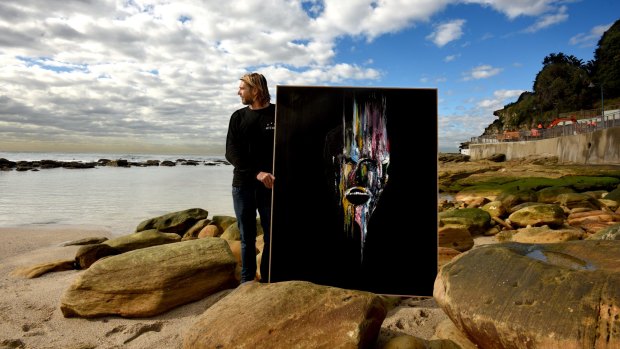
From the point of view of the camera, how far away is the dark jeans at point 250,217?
3.93 metres

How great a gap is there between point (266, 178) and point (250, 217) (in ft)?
1.46

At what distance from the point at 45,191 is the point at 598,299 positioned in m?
19.6

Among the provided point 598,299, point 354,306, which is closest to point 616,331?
point 598,299

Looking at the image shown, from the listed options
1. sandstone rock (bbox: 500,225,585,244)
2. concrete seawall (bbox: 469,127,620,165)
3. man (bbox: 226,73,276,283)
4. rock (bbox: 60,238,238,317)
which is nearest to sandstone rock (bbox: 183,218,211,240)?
rock (bbox: 60,238,238,317)

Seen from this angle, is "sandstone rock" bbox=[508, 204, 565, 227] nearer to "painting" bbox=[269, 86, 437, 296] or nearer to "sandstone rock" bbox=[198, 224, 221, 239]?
"painting" bbox=[269, 86, 437, 296]

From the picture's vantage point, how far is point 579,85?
61.0 meters

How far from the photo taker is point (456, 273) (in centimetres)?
291

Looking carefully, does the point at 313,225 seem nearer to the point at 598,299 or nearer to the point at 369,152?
the point at 369,152

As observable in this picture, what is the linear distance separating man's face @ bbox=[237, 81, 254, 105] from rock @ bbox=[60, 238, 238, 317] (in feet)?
5.45

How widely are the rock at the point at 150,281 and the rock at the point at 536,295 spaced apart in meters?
2.32

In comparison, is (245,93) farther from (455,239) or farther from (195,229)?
(195,229)

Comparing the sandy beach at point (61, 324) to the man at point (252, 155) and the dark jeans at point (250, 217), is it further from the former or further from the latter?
the man at point (252, 155)

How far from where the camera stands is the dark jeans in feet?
12.9

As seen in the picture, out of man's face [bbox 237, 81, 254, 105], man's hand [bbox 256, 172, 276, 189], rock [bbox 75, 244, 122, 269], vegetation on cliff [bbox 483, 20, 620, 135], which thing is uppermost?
vegetation on cliff [bbox 483, 20, 620, 135]
